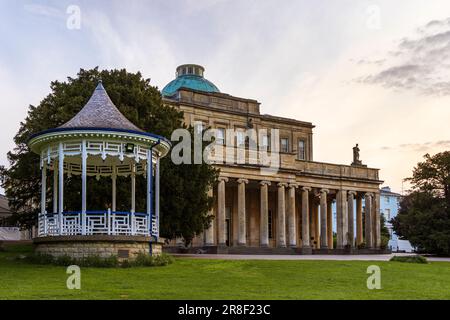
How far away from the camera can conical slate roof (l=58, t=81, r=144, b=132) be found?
82.1 ft

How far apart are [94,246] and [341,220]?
4124cm

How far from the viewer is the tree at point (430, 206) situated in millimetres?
50469

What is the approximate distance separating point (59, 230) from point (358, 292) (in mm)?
12741

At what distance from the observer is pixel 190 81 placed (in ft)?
213

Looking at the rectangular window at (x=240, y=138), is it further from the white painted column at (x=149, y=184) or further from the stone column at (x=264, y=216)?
the white painted column at (x=149, y=184)

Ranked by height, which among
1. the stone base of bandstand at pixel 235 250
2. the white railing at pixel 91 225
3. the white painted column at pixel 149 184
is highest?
the white painted column at pixel 149 184

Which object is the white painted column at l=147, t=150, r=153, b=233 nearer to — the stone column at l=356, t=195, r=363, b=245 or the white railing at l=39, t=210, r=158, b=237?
the white railing at l=39, t=210, r=158, b=237

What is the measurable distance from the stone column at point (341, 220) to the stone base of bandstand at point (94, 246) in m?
39.4

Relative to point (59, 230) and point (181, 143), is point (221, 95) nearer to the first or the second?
point (181, 143)

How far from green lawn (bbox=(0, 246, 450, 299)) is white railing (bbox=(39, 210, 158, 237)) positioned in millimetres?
1874

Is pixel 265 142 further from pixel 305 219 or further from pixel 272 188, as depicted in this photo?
pixel 305 219

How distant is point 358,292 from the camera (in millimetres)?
17641

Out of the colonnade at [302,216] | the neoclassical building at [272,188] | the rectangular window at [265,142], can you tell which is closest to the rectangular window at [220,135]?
the neoclassical building at [272,188]

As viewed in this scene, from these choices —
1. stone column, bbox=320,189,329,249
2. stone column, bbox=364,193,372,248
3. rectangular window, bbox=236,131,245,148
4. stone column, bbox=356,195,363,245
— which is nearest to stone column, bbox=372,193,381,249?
stone column, bbox=364,193,372,248
